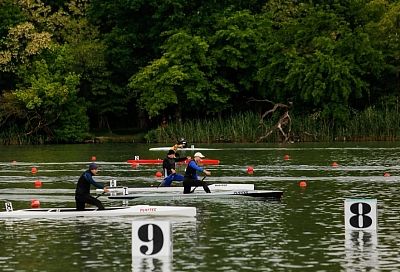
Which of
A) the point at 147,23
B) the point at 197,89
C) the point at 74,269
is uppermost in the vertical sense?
the point at 147,23

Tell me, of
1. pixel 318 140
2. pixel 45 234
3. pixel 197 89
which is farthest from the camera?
pixel 197 89

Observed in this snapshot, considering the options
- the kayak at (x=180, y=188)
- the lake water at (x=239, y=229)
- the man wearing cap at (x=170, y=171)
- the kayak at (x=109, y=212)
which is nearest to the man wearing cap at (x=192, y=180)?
the lake water at (x=239, y=229)

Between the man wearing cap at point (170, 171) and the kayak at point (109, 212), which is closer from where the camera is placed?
the kayak at point (109, 212)

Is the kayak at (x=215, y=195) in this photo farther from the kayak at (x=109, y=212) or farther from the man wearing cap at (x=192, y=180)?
the kayak at (x=109, y=212)

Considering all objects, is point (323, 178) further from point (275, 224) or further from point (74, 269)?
point (74, 269)

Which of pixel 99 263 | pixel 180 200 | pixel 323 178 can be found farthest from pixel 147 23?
pixel 99 263

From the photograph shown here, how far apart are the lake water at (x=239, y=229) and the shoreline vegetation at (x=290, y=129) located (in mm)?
28007

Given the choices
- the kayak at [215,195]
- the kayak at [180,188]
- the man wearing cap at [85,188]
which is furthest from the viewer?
the kayak at [180,188]

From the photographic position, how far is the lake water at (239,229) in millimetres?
24281

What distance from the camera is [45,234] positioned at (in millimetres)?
29516

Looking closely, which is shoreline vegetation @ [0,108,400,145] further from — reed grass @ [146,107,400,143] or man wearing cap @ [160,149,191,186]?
man wearing cap @ [160,149,191,186]

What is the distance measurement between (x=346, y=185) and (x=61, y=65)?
5470 cm

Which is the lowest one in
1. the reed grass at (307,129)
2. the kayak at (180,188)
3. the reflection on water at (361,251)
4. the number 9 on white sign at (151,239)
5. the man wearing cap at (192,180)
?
the reflection on water at (361,251)

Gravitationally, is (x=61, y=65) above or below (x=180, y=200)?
above
